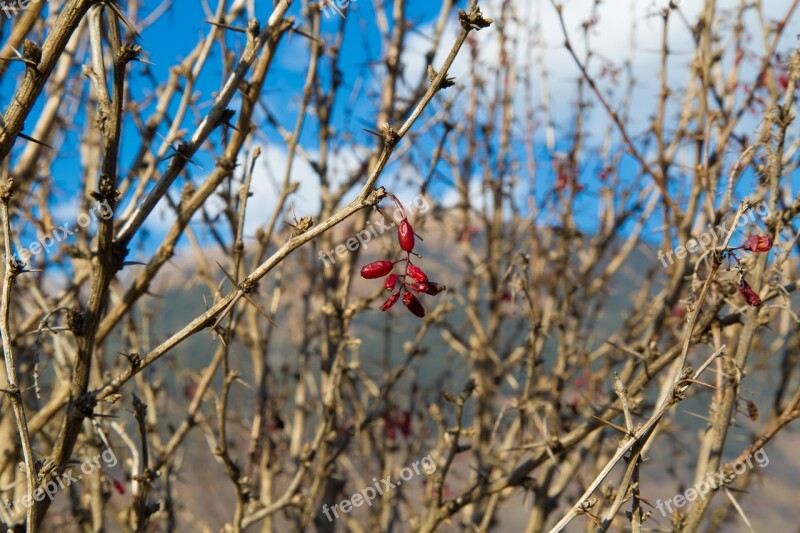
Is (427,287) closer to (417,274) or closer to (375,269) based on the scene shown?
(417,274)

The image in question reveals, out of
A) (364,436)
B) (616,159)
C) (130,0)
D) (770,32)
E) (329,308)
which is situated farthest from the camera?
(616,159)

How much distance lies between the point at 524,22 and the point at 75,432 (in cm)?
374

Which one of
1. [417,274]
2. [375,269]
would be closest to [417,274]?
[417,274]

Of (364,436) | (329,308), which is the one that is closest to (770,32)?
(329,308)

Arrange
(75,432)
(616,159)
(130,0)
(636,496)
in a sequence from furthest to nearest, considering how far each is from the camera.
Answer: (616,159) < (130,0) < (75,432) < (636,496)

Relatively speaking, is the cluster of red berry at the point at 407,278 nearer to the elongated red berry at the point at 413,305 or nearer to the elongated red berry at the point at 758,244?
the elongated red berry at the point at 413,305

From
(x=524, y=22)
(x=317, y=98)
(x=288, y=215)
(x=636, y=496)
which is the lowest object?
(x=636, y=496)

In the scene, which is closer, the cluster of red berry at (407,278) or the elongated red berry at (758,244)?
the cluster of red berry at (407,278)

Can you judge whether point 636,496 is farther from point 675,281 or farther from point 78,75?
point 78,75

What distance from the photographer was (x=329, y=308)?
287 centimetres

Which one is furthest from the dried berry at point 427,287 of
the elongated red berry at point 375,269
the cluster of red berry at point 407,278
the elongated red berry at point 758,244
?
the elongated red berry at point 758,244

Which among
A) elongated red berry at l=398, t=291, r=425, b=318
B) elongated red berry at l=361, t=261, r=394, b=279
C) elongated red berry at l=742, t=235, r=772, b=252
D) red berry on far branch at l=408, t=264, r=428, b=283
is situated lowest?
elongated red berry at l=742, t=235, r=772, b=252

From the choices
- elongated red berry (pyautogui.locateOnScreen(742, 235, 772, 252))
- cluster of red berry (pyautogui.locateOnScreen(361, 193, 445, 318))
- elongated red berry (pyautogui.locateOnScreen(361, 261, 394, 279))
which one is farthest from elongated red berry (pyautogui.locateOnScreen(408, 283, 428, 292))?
elongated red berry (pyautogui.locateOnScreen(742, 235, 772, 252))

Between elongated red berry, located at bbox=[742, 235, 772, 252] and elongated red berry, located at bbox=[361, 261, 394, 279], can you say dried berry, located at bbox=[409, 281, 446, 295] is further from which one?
elongated red berry, located at bbox=[742, 235, 772, 252]
